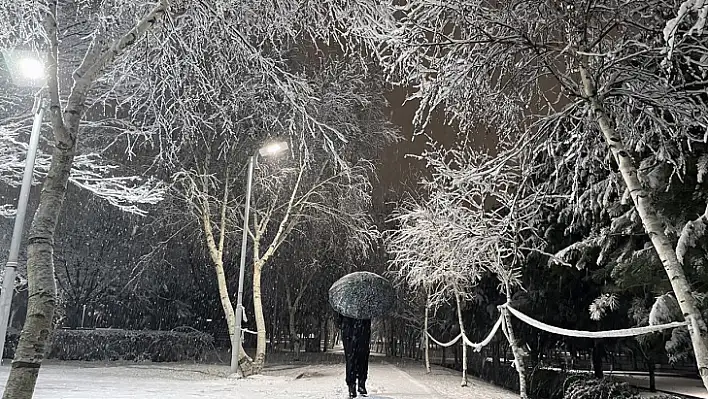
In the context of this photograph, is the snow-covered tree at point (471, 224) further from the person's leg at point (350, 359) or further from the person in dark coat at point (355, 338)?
the person's leg at point (350, 359)

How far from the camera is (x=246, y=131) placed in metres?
12.8

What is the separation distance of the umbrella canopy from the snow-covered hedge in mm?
14769

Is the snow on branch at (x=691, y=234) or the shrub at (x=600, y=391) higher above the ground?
the snow on branch at (x=691, y=234)

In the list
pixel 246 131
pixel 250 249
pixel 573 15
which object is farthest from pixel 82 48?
pixel 250 249

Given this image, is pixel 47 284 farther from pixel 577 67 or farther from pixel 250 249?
pixel 250 249

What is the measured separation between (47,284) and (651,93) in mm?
5580

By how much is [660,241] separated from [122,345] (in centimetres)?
1861

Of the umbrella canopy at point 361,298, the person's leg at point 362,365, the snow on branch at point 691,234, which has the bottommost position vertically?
the person's leg at point 362,365

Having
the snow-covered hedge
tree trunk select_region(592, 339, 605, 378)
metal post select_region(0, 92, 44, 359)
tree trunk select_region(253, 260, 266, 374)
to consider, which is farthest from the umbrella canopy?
the snow-covered hedge

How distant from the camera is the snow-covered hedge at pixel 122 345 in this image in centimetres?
1788

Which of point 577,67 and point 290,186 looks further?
point 290,186

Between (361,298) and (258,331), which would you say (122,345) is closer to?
(258,331)

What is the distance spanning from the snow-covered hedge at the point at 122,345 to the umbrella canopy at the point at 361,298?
14769mm

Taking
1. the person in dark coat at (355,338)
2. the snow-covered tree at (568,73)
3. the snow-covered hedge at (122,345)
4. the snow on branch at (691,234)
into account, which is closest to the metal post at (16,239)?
the person in dark coat at (355,338)
